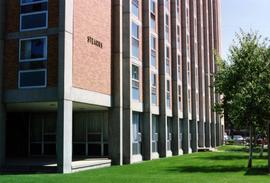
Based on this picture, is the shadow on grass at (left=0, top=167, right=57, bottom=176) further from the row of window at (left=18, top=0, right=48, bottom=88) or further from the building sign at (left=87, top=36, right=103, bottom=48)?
the building sign at (left=87, top=36, right=103, bottom=48)

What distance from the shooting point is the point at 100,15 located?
26.5m

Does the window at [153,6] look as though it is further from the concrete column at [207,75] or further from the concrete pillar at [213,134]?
the concrete pillar at [213,134]

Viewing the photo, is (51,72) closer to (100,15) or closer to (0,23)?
(0,23)

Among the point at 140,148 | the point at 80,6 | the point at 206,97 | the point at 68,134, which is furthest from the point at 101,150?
the point at 206,97

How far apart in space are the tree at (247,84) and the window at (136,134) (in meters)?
6.18

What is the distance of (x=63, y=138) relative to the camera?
21312 millimetres

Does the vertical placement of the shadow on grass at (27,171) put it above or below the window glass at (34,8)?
below

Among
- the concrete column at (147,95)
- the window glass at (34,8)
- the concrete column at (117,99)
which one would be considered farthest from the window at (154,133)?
the window glass at (34,8)

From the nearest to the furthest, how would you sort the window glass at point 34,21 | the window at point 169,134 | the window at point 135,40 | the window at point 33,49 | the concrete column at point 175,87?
the window at point 33,49 → the window glass at point 34,21 → the window at point 135,40 → the window at point 169,134 → the concrete column at point 175,87

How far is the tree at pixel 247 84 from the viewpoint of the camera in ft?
78.4

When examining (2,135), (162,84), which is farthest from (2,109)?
(162,84)

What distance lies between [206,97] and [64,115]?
36641 mm

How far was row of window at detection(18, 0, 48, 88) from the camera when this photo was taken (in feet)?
74.1

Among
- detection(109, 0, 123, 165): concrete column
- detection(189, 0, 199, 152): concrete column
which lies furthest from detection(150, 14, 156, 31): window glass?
→ detection(189, 0, 199, 152): concrete column
